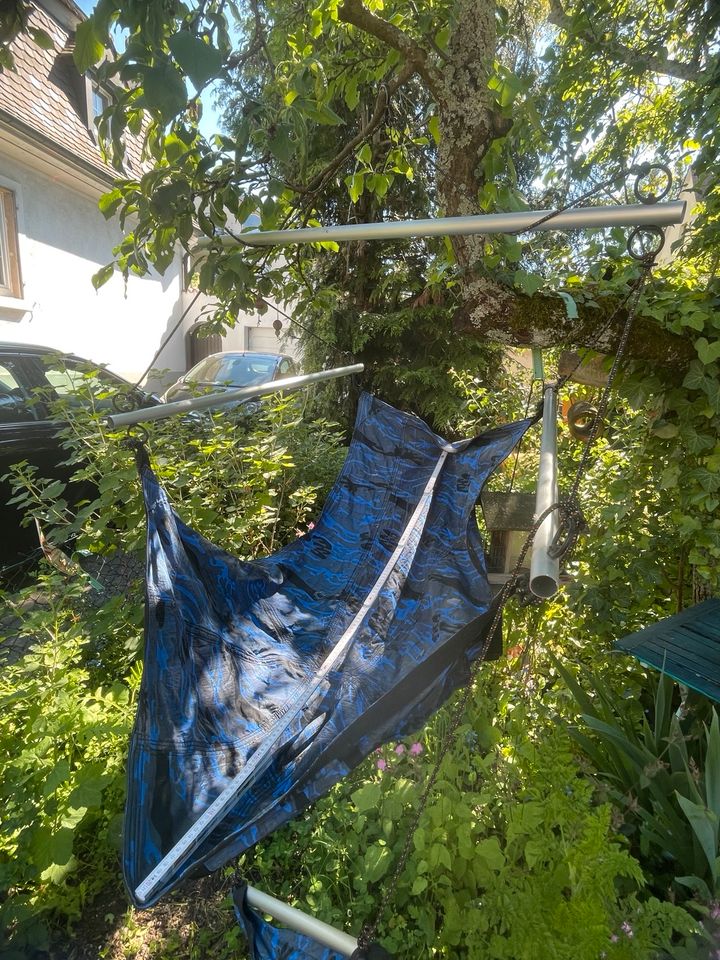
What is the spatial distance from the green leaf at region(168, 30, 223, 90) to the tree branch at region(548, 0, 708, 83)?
85.4 inches

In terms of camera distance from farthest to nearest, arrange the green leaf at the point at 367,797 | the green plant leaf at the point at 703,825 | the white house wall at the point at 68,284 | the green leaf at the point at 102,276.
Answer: the white house wall at the point at 68,284
the green leaf at the point at 102,276
the green leaf at the point at 367,797
the green plant leaf at the point at 703,825

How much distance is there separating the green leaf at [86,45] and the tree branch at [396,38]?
1.09 metres

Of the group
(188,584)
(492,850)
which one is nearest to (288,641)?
(188,584)

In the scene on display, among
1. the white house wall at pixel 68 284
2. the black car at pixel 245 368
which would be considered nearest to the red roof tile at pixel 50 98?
the white house wall at pixel 68 284

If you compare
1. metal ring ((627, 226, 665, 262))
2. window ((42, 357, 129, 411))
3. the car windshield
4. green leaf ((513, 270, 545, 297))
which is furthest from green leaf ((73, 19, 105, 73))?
the car windshield

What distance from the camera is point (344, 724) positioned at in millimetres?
1371

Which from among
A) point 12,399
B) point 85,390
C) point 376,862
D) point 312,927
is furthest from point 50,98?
point 312,927

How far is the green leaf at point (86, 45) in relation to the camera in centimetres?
100

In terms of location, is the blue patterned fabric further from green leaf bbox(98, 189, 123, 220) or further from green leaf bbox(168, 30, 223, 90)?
green leaf bbox(168, 30, 223, 90)

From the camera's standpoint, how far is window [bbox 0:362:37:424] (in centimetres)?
333

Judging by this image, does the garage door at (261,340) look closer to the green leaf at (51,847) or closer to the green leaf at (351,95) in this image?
the green leaf at (351,95)

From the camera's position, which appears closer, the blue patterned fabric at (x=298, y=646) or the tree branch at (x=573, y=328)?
the blue patterned fabric at (x=298, y=646)

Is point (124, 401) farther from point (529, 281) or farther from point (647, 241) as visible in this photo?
point (647, 241)

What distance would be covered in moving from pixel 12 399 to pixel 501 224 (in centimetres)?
327
